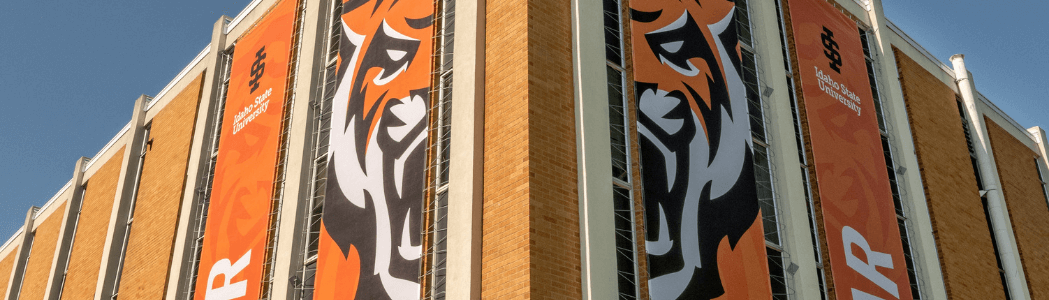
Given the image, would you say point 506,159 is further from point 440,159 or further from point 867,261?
point 867,261

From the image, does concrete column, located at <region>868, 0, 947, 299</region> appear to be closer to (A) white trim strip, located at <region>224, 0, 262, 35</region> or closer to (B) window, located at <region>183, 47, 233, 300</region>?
(A) white trim strip, located at <region>224, 0, 262, 35</region>

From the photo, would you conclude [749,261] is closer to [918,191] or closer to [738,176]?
[738,176]

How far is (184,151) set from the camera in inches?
1041

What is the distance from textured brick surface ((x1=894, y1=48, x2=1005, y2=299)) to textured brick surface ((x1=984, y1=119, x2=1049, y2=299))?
73.3 inches

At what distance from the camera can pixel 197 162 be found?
25.1 meters

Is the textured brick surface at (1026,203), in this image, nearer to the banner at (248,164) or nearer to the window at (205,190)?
the banner at (248,164)

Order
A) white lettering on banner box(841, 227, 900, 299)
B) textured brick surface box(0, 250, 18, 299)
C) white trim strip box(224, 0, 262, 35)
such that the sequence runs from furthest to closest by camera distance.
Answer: textured brick surface box(0, 250, 18, 299) < white trim strip box(224, 0, 262, 35) < white lettering on banner box(841, 227, 900, 299)

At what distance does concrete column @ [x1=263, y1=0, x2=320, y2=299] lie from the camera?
19.1 m

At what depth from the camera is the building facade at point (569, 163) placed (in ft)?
49.2

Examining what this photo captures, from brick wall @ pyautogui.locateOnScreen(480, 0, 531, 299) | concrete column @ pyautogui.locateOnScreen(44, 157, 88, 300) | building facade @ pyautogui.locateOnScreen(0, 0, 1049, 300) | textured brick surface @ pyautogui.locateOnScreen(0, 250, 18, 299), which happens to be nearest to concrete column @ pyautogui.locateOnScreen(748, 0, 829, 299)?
building facade @ pyautogui.locateOnScreen(0, 0, 1049, 300)

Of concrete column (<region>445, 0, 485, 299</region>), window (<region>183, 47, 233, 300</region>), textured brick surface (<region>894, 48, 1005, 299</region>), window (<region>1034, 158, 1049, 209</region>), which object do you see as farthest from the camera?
window (<region>1034, 158, 1049, 209</region>)

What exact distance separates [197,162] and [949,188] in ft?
67.9

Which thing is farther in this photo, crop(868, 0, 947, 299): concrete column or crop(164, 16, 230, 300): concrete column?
crop(164, 16, 230, 300): concrete column

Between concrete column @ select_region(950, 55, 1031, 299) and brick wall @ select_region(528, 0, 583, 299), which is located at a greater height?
concrete column @ select_region(950, 55, 1031, 299)
